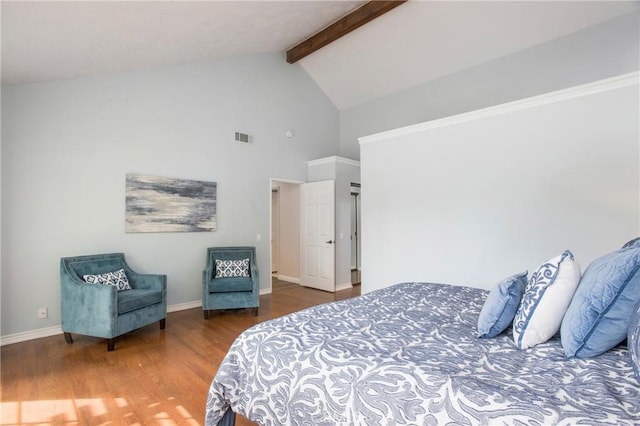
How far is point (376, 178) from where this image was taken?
179 inches

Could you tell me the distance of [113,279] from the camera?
351 centimetres

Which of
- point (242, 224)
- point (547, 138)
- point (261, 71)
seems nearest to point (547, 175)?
point (547, 138)

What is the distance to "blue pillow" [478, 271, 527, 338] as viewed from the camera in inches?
59.9

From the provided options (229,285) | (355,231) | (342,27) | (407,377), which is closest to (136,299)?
(229,285)

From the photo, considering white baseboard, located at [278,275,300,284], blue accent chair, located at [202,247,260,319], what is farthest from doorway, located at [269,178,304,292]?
blue accent chair, located at [202,247,260,319]

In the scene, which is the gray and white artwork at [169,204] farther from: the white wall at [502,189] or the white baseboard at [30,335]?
the white wall at [502,189]

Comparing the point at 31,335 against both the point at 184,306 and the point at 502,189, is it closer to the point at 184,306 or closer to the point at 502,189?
the point at 184,306

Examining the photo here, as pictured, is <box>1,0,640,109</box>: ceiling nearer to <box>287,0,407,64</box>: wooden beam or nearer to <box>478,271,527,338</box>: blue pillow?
<box>287,0,407,64</box>: wooden beam

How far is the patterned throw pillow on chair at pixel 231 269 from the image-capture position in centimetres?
444

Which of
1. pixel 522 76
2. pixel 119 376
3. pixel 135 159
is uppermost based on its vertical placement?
pixel 522 76

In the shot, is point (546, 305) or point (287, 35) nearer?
point (546, 305)

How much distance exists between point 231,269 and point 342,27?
12.8ft

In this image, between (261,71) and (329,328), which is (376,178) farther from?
(329,328)

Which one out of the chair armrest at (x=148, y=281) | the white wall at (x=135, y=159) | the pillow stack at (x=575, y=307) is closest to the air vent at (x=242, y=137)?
the white wall at (x=135, y=159)
